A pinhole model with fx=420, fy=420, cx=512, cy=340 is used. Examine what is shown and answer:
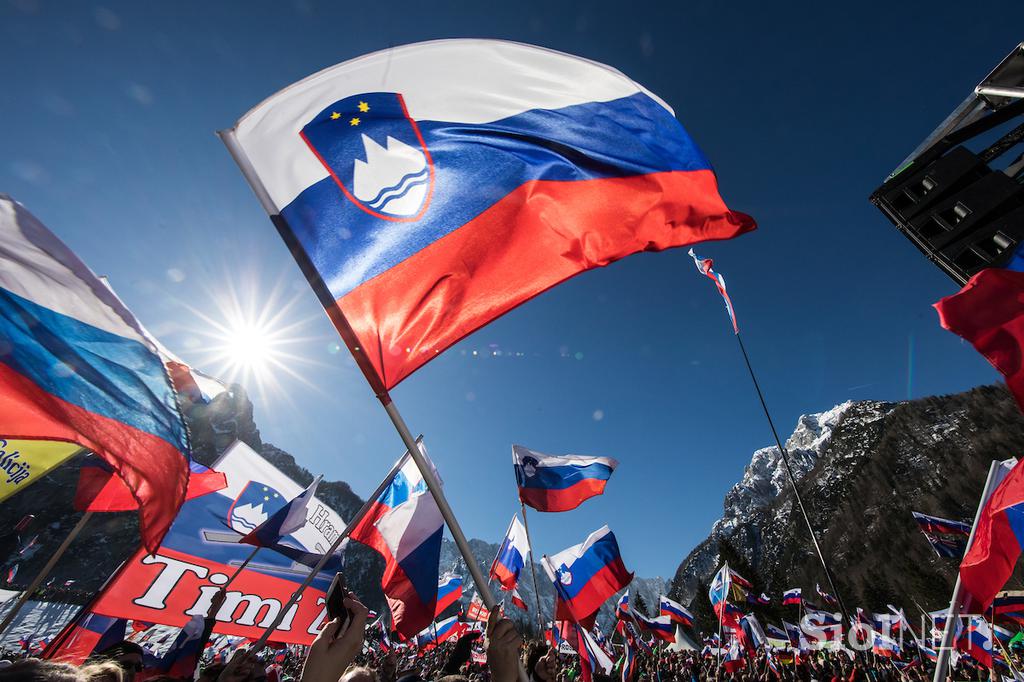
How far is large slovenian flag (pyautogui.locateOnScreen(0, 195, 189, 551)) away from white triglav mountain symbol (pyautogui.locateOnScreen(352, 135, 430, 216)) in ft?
8.62

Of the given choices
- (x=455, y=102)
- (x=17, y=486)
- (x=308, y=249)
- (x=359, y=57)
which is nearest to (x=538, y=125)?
(x=455, y=102)

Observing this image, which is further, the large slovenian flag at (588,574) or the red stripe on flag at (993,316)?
the large slovenian flag at (588,574)

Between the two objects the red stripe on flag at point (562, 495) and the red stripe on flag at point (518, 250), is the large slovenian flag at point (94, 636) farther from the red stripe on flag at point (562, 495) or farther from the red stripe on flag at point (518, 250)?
the red stripe on flag at point (518, 250)

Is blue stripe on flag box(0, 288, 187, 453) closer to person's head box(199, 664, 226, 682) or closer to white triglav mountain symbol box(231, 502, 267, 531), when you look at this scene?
person's head box(199, 664, 226, 682)

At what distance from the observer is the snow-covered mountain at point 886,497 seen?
52438 mm

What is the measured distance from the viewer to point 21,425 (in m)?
3.22

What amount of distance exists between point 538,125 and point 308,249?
2.15 metres

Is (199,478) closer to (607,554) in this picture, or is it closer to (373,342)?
(373,342)

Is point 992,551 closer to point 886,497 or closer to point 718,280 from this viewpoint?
point 718,280

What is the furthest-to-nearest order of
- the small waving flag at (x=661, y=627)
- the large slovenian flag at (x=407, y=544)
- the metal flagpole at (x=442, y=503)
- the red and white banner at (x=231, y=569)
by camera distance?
1. the small waving flag at (x=661, y=627)
2. the large slovenian flag at (x=407, y=544)
3. the red and white banner at (x=231, y=569)
4. the metal flagpole at (x=442, y=503)

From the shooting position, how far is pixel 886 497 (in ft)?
225

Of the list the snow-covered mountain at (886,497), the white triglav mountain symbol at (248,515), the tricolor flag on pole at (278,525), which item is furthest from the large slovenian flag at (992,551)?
the snow-covered mountain at (886,497)

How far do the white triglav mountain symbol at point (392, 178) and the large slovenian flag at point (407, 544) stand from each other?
5.29m

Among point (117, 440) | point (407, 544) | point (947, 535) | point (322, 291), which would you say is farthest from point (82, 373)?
point (947, 535)
